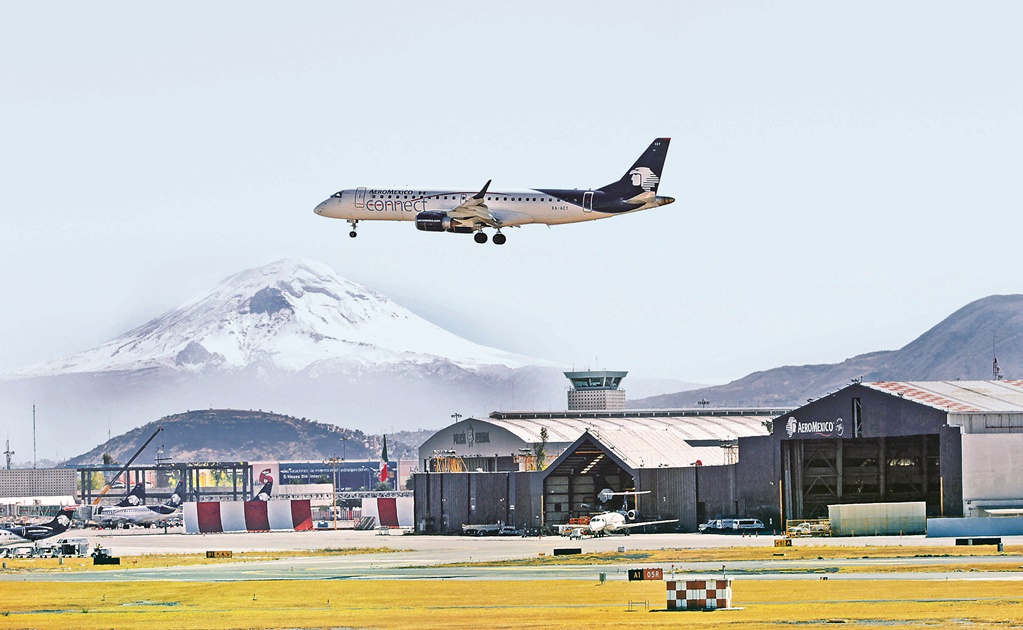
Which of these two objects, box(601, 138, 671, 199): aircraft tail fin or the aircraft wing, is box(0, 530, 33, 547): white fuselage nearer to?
the aircraft wing

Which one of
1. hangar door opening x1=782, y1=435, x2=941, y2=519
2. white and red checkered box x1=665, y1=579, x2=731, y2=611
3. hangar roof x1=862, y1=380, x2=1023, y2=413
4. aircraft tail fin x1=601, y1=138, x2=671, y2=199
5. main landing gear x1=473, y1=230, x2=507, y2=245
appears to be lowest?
white and red checkered box x1=665, y1=579, x2=731, y2=611

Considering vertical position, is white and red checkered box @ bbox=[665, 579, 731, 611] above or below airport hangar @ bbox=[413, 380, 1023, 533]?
below

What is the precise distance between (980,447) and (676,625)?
70.8 m

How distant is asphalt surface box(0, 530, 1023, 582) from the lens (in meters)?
77.3

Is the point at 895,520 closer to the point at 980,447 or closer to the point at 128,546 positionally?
the point at 980,447

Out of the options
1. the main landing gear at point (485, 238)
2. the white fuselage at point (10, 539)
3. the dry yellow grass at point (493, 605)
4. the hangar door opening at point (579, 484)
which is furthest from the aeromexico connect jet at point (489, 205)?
the dry yellow grass at point (493, 605)

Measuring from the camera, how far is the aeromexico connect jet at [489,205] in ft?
393

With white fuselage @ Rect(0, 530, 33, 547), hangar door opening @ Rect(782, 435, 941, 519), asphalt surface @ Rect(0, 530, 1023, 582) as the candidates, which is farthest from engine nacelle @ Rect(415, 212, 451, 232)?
white fuselage @ Rect(0, 530, 33, 547)

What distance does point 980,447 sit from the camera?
119 metres

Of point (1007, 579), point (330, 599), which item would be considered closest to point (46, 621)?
point (330, 599)

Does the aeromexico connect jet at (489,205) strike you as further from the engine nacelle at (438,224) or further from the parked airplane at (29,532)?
the parked airplane at (29,532)

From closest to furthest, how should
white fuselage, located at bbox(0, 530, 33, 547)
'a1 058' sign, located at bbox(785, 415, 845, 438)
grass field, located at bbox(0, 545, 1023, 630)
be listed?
1. grass field, located at bbox(0, 545, 1023, 630)
2. white fuselage, located at bbox(0, 530, 33, 547)
3. 'a1 058' sign, located at bbox(785, 415, 845, 438)

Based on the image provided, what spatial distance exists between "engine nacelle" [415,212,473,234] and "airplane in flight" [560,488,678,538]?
2500 cm

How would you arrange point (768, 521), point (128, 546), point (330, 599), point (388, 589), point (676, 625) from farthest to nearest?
point (128, 546), point (768, 521), point (388, 589), point (330, 599), point (676, 625)
